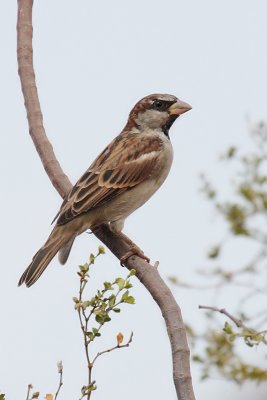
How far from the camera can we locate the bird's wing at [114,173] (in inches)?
213

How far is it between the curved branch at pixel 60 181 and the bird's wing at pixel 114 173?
22 centimetres

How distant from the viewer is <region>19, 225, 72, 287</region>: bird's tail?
4.79 m

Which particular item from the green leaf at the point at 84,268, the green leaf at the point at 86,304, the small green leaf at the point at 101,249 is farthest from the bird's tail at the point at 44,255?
the green leaf at the point at 86,304

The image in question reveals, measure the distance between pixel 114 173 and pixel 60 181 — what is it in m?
1.28

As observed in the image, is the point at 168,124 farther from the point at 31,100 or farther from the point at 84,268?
the point at 84,268

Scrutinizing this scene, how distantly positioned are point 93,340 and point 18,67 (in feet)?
6.82

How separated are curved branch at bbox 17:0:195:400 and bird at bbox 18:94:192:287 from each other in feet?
0.55

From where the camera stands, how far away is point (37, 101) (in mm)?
4473

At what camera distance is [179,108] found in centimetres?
624

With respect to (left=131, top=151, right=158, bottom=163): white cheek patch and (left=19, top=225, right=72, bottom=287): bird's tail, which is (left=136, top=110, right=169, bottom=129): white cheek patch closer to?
(left=131, top=151, right=158, bottom=163): white cheek patch

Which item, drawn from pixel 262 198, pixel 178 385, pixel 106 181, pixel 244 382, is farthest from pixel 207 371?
pixel 178 385

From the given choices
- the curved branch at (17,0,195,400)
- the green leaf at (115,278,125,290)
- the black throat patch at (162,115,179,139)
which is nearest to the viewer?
the curved branch at (17,0,195,400)

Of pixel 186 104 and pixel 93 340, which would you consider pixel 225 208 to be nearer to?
pixel 186 104

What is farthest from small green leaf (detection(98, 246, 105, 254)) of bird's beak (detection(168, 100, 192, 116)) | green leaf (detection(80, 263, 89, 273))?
bird's beak (detection(168, 100, 192, 116))
